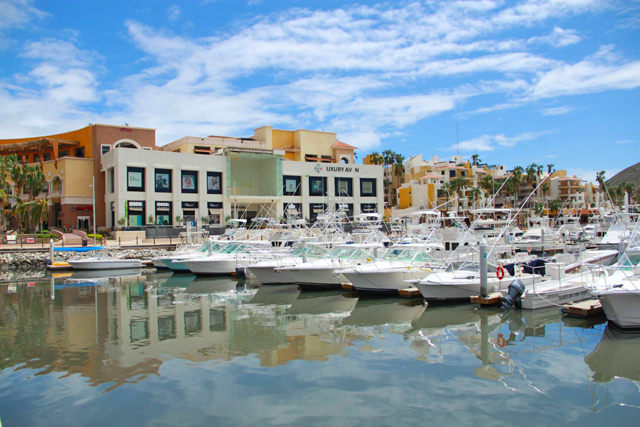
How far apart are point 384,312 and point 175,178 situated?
5534 centimetres

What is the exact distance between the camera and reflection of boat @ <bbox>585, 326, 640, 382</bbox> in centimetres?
1334

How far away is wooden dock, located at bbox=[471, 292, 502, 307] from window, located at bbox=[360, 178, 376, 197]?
212ft

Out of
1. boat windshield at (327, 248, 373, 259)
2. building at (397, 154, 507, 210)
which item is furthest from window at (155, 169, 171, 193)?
boat windshield at (327, 248, 373, 259)

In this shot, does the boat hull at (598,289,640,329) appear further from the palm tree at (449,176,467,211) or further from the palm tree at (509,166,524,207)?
the palm tree at (509,166,524,207)

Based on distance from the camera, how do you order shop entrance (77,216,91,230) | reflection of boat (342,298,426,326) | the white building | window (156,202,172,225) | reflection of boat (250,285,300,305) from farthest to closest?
shop entrance (77,216,91,230) → window (156,202,172,225) → the white building → reflection of boat (250,285,300,305) → reflection of boat (342,298,426,326)

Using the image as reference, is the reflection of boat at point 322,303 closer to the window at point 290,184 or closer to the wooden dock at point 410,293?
the wooden dock at point 410,293

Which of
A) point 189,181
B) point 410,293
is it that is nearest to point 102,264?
point 189,181

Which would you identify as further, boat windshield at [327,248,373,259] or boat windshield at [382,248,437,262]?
boat windshield at [327,248,373,259]

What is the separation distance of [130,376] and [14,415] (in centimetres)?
303

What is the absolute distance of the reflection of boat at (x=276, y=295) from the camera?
88.2 ft

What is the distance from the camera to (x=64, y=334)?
62.5 ft

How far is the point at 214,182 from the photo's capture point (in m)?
75.9

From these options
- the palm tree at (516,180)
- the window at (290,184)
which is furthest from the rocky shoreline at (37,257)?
the palm tree at (516,180)

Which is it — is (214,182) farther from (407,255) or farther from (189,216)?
(407,255)
